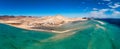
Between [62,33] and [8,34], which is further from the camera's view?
[62,33]

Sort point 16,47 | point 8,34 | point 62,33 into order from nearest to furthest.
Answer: point 16,47, point 8,34, point 62,33

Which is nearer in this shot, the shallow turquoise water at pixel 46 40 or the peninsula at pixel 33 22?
the shallow turquoise water at pixel 46 40

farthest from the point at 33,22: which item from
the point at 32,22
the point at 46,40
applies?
the point at 46,40

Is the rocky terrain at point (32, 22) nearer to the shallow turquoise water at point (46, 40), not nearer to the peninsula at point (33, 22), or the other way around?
the peninsula at point (33, 22)

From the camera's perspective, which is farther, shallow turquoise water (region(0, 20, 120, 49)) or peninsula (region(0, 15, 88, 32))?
peninsula (region(0, 15, 88, 32))

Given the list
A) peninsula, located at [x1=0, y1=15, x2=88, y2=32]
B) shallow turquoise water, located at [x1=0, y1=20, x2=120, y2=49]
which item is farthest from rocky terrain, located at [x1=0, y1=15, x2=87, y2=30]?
shallow turquoise water, located at [x1=0, y1=20, x2=120, y2=49]

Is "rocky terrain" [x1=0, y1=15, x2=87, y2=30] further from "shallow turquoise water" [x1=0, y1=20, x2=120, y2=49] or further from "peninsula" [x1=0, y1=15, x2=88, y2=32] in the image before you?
"shallow turquoise water" [x1=0, y1=20, x2=120, y2=49]

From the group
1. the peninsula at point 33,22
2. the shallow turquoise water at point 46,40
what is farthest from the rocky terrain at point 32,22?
the shallow turquoise water at point 46,40

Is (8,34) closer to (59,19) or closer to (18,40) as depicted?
(18,40)

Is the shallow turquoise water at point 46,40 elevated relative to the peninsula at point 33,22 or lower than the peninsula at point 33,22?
lower

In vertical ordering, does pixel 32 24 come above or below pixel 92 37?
above

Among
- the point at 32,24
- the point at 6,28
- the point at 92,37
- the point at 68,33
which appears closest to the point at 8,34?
the point at 6,28
